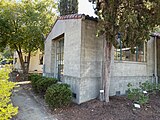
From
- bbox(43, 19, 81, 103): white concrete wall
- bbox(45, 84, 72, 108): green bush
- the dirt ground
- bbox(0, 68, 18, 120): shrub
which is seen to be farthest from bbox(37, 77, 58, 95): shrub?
bbox(0, 68, 18, 120): shrub

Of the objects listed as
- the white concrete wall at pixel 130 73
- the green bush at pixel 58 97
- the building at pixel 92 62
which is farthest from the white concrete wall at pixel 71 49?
the white concrete wall at pixel 130 73

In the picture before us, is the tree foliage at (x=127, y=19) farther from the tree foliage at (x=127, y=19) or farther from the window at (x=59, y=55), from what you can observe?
the window at (x=59, y=55)

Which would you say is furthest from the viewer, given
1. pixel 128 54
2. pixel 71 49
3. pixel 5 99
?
pixel 128 54

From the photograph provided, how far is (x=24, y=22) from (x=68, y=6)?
513cm

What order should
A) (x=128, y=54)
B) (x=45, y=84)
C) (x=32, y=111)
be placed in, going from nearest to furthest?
(x=32, y=111) < (x=45, y=84) < (x=128, y=54)

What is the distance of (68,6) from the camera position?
20500 mm

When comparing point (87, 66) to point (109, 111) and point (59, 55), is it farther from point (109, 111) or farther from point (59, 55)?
point (59, 55)

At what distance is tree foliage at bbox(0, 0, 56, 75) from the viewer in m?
19.1

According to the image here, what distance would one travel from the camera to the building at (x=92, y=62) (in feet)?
30.2

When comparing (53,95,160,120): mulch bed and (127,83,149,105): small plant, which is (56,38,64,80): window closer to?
(53,95,160,120): mulch bed

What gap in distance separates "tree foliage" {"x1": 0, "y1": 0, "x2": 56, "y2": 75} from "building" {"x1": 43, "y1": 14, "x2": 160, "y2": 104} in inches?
256

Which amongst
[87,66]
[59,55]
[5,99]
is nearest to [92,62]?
[87,66]

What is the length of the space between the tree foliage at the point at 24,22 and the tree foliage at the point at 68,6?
169 centimetres

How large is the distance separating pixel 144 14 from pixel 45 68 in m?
10.7
